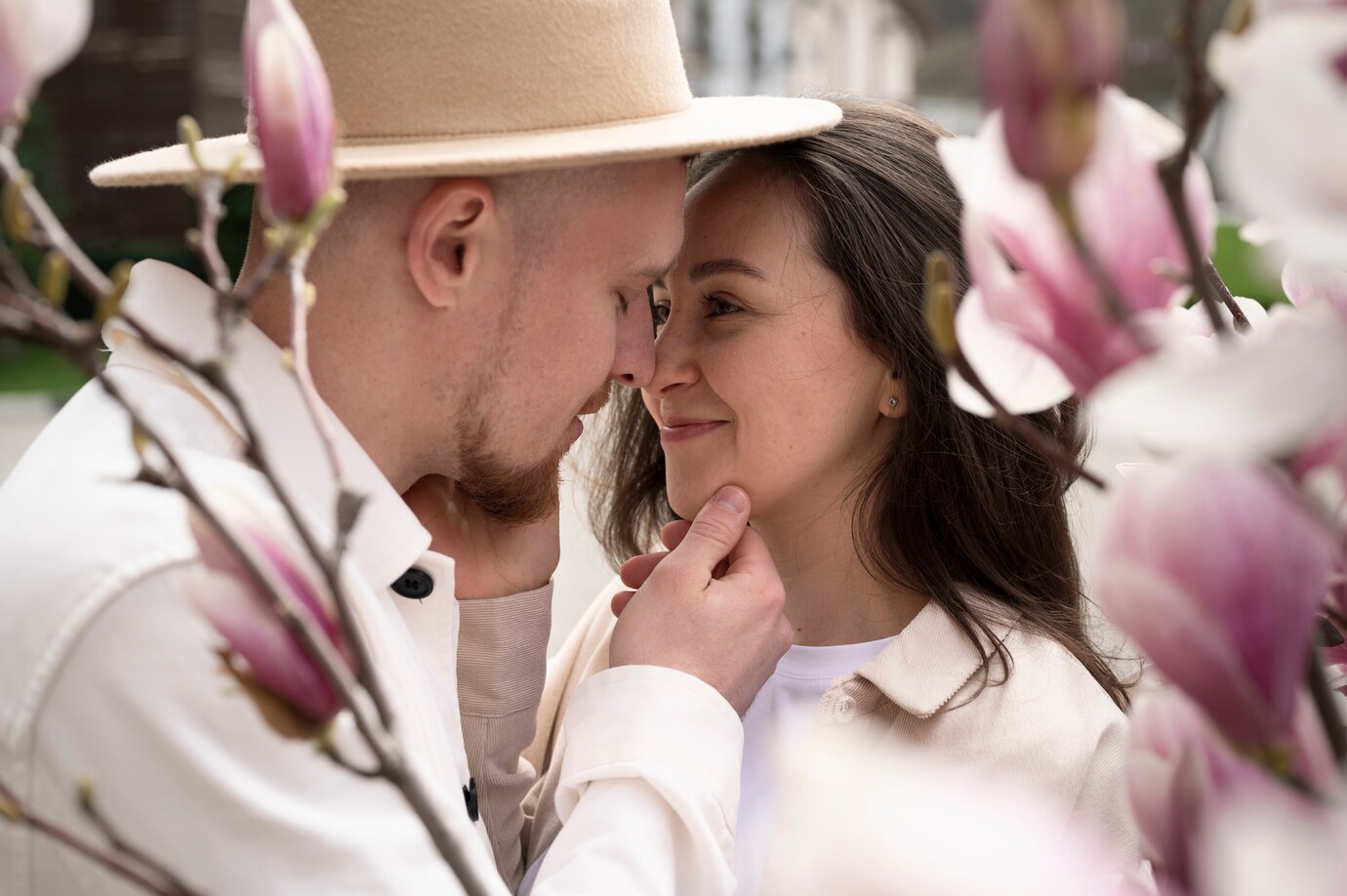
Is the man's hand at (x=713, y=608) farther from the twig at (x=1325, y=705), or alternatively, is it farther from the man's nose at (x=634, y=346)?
the twig at (x=1325, y=705)

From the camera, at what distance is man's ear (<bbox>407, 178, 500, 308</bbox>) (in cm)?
156

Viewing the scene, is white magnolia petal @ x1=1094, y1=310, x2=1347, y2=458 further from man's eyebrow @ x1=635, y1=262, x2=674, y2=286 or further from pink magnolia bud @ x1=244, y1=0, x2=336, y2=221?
man's eyebrow @ x1=635, y1=262, x2=674, y2=286

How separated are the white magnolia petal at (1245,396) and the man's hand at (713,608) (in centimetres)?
121

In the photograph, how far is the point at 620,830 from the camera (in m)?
1.25

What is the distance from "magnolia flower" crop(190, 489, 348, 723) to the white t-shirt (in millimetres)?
1409

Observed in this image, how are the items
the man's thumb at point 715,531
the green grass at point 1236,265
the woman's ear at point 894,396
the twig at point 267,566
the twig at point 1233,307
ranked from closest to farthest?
1. the twig at point 267,566
2. the twig at point 1233,307
3. the man's thumb at point 715,531
4. the woman's ear at point 894,396
5. the green grass at point 1236,265

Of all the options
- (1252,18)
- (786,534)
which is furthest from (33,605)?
(786,534)

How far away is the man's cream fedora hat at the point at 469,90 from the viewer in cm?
143

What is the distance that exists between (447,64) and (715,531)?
71cm

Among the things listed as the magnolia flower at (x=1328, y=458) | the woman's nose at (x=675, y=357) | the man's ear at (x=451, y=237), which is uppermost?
the magnolia flower at (x=1328, y=458)

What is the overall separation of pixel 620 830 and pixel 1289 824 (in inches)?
37.3

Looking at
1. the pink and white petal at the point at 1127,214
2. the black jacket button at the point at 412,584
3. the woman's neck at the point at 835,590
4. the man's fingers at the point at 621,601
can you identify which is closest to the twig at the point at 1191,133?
the pink and white petal at the point at 1127,214

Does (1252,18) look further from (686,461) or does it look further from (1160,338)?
(686,461)

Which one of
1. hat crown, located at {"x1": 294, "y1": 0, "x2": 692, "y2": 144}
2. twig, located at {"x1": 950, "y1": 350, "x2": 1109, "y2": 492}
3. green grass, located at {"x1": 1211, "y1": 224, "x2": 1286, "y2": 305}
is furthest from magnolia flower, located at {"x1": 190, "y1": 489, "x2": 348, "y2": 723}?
green grass, located at {"x1": 1211, "y1": 224, "x2": 1286, "y2": 305}
